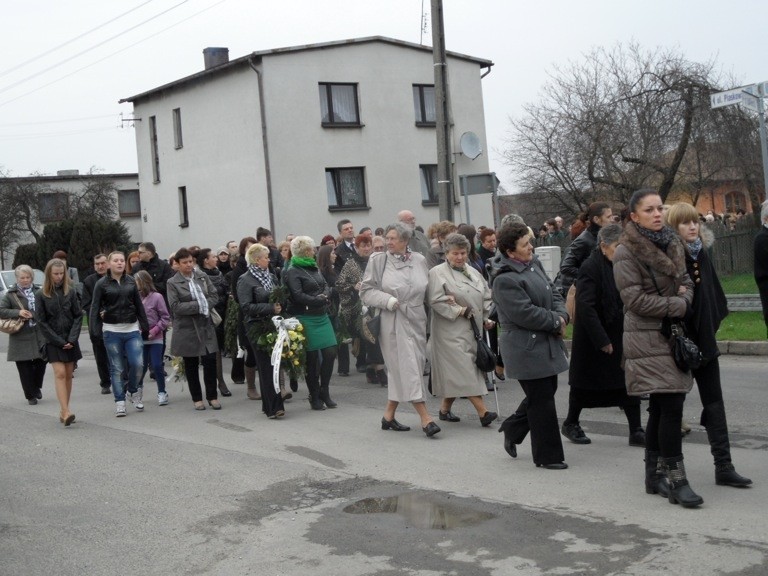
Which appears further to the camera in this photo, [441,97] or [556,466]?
[441,97]

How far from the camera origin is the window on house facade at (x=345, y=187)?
3562 cm

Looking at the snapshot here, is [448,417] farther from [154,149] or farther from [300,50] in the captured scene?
[154,149]

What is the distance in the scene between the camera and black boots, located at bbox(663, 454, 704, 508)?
6.25 metres

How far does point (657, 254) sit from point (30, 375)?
9.54m

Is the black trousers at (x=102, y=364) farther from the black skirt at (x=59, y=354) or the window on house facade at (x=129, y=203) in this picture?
the window on house facade at (x=129, y=203)

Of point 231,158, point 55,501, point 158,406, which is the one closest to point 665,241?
point 55,501

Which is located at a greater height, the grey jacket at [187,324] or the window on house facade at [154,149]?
the window on house facade at [154,149]

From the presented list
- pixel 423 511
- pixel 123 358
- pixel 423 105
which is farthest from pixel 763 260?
pixel 423 105

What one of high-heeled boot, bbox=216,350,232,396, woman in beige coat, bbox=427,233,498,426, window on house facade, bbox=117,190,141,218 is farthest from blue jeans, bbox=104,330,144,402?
window on house facade, bbox=117,190,141,218

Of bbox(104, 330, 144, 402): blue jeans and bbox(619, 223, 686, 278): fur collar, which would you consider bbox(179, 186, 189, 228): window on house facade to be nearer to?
bbox(104, 330, 144, 402): blue jeans

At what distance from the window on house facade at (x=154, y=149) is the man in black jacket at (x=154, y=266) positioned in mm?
26814

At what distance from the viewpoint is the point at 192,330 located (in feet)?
39.7

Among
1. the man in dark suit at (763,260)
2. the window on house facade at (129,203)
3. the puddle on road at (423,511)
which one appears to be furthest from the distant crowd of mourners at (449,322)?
the window on house facade at (129,203)

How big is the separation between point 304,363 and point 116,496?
3.66 metres
